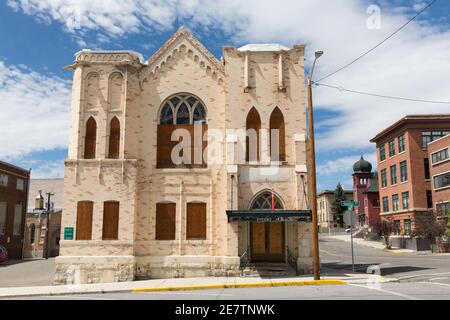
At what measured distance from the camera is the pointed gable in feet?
76.4

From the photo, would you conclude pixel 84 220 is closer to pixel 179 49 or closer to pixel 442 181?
pixel 179 49

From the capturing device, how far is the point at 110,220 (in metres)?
21.8

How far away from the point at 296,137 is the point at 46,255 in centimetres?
3175

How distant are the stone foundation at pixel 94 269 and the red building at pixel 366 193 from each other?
58215 millimetres

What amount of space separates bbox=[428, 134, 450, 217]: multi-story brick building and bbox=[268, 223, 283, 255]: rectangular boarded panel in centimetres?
2857

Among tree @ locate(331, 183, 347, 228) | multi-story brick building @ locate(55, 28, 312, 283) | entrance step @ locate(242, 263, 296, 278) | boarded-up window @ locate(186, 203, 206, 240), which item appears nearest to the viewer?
entrance step @ locate(242, 263, 296, 278)

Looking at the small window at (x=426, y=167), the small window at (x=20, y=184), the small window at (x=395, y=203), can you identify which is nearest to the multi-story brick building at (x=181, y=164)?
the small window at (x=20, y=184)

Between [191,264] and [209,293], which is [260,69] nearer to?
[191,264]

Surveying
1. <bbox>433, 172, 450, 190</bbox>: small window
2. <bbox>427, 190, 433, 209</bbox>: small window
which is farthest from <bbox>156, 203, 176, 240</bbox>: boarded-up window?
<bbox>427, 190, 433, 209</bbox>: small window

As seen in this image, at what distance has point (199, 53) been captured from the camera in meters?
23.4

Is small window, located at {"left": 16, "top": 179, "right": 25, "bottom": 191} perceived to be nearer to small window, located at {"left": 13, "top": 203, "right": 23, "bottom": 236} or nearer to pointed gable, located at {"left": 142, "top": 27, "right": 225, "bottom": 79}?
small window, located at {"left": 13, "top": 203, "right": 23, "bottom": 236}

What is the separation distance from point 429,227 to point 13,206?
40.6m

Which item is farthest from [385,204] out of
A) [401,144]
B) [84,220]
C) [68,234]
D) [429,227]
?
[68,234]
